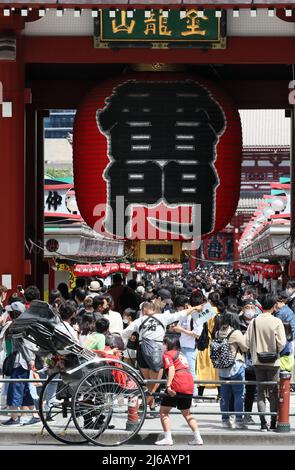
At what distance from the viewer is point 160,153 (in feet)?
68.5

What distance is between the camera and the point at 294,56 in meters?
20.8

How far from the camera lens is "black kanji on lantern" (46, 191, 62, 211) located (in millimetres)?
34062

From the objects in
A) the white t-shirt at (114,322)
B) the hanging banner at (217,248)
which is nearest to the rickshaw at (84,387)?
the white t-shirt at (114,322)

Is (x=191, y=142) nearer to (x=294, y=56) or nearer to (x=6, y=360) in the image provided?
(x=294, y=56)

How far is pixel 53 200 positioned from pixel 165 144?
44.6 feet

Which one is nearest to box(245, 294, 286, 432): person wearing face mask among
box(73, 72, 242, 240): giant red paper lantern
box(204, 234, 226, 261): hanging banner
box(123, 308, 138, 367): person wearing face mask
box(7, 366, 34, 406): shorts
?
box(123, 308, 138, 367): person wearing face mask

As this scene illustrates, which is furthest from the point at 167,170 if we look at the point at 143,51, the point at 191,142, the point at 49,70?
the point at 49,70

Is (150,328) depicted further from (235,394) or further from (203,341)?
(203,341)

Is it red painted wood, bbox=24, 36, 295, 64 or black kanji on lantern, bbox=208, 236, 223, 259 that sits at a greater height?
red painted wood, bbox=24, 36, 295, 64

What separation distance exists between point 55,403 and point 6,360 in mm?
1620

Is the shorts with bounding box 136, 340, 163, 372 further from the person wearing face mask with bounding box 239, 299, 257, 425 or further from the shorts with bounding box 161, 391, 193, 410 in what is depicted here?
the shorts with bounding box 161, 391, 193, 410

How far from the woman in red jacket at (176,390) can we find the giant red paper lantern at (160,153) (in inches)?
318

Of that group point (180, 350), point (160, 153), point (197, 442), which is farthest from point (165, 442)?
point (160, 153)

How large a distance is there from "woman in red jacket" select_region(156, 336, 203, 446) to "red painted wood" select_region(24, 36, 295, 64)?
8622 millimetres
